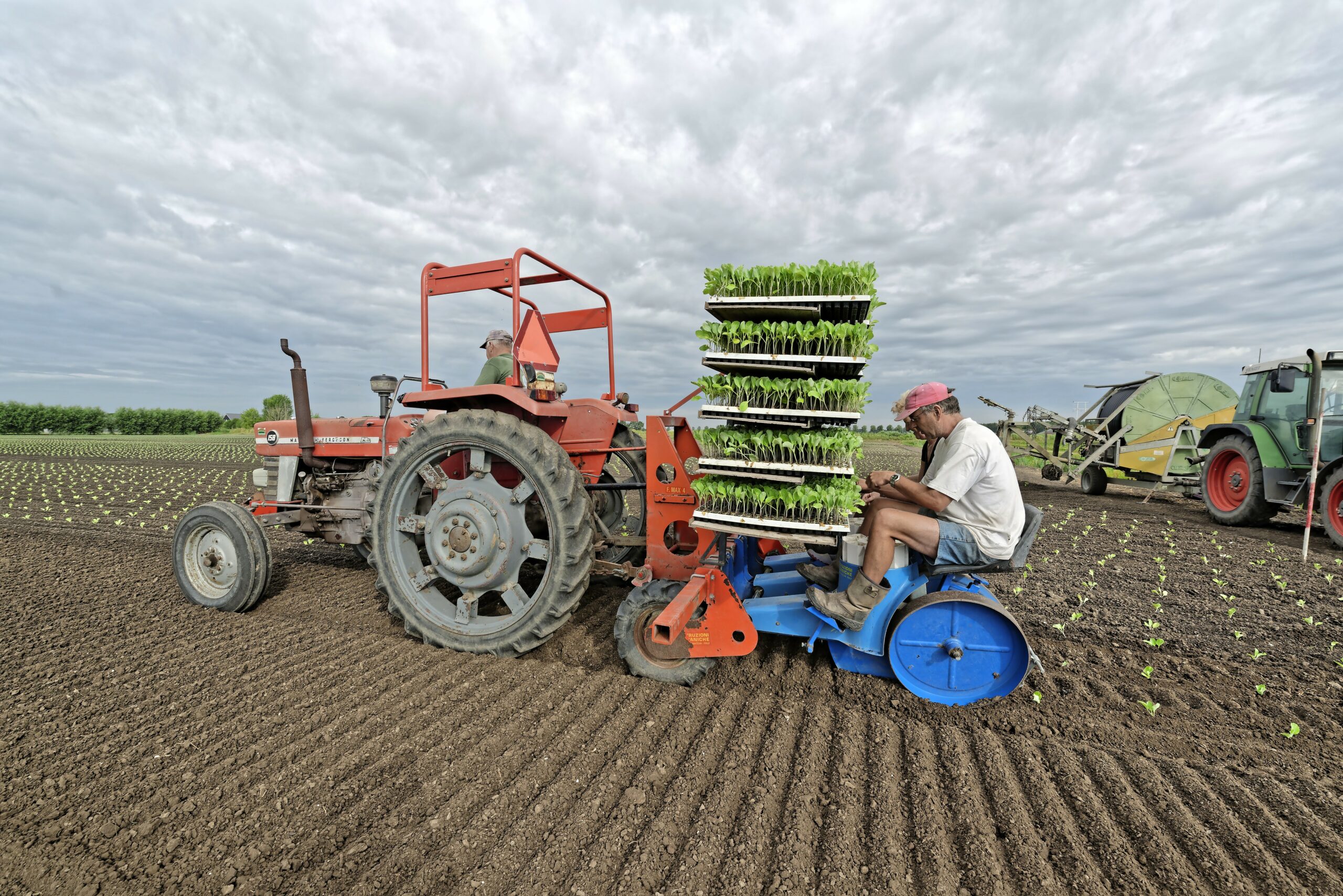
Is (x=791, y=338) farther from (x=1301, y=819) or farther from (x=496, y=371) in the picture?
(x=1301, y=819)

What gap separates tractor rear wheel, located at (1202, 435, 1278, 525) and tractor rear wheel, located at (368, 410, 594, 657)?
9.32 m

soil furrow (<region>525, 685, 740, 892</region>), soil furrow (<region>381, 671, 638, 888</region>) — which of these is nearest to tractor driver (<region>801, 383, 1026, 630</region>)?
soil furrow (<region>525, 685, 740, 892</region>)

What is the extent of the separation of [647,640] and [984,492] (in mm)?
1969

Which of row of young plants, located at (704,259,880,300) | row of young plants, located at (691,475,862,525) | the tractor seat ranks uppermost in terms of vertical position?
row of young plants, located at (704,259,880,300)

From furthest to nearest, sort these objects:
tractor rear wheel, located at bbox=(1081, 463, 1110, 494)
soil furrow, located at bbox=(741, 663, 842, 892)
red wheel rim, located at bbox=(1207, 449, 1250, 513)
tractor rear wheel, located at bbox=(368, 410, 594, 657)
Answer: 1. tractor rear wheel, located at bbox=(1081, 463, 1110, 494)
2. red wheel rim, located at bbox=(1207, 449, 1250, 513)
3. tractor rear wheel, located at bbox=(368, 410, 594, 657)
4. soil furrow, located at bbox=(741, 663, 842, 892)

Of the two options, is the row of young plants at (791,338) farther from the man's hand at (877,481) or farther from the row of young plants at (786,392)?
the man's hand at (877,481)

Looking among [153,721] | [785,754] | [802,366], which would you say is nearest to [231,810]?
[153,721]

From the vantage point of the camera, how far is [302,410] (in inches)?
182

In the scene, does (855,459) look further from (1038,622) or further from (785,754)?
(1038,622)

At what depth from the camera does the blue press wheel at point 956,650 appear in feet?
9.49

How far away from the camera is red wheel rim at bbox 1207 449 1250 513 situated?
8055 mm

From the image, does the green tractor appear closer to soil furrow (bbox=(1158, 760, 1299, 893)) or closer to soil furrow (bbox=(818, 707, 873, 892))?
soil furrow (bbox=(1158, 760, 1299, 893))

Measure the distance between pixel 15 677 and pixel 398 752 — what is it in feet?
8.08

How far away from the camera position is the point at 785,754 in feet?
8.23
